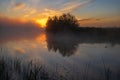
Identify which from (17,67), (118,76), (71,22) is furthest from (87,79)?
(71,22)

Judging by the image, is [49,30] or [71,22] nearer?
[71,22]

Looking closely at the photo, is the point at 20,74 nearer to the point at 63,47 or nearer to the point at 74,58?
the point at 74,58

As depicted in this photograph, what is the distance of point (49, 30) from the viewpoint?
66.5 m

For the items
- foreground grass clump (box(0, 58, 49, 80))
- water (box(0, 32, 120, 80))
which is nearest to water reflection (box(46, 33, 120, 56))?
water (box(0, 32, 120, 80))

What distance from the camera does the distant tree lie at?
60125 mm

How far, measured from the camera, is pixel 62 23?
6172 cm

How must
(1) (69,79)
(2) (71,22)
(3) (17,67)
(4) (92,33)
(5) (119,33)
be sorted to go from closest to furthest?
(1) (69,79)
(3) (17,67)
(5) (119,33)
(4) (92,33)
(2) (71,22)

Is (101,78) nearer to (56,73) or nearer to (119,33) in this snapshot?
(56,73)

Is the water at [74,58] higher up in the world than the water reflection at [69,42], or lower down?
higher up

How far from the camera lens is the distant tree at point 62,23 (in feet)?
197

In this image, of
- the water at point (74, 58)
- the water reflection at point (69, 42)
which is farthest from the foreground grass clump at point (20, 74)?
the water reflection at point (69, 42)

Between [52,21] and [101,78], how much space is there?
56.7 meters

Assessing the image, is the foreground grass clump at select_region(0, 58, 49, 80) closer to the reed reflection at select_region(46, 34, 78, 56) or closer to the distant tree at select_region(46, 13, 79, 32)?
the reed reflection at select_region(46, 34, 78, 56)

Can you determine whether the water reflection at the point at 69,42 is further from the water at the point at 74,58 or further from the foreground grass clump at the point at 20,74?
the foreground grass clump at the point at 20,74
